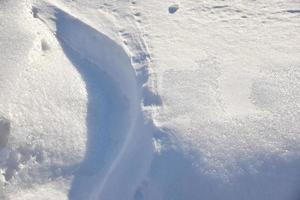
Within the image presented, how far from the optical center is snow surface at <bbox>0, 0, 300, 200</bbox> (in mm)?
3098

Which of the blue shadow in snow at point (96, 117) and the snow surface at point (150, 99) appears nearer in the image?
the snow surface at point (150, 99)

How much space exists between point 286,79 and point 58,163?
5.25 ft

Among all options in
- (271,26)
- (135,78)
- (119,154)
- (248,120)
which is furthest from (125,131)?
(271,26)

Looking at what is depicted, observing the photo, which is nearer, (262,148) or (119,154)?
(262,148)

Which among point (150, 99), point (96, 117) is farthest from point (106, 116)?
point (150, 99)

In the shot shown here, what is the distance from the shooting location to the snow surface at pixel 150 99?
10.2 feet

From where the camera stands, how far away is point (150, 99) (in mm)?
3408

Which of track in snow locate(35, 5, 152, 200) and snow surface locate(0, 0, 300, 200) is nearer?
snow surface locate(0, 0, 300, 200)

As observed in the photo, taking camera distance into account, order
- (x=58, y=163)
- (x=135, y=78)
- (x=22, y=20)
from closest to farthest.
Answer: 1. (x=58, y=163)
2. (x=135, y=78)
3. (x=22, y=20)

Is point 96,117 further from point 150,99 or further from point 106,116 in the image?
point 150,99

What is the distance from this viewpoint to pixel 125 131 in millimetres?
3406

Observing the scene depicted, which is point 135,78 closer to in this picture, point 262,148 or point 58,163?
point 58,163

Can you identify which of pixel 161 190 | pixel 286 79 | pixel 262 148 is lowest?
pixel 161 190

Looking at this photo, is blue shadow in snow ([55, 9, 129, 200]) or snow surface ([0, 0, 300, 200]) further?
blue shadow in snow ([55, 9, 129, 200])
